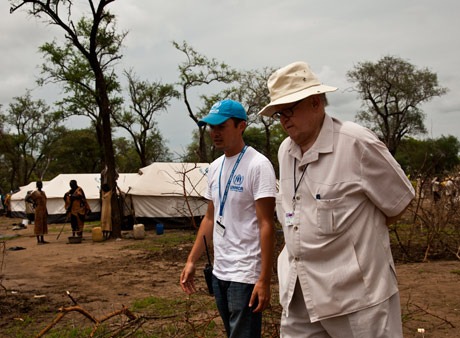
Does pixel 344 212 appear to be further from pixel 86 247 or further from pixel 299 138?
pixel 86 247

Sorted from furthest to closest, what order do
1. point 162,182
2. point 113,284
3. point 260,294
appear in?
point 162,182 → point 113,284 → point 260,294

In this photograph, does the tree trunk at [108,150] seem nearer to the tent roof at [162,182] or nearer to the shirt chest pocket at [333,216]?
the tent roof at [162,182]

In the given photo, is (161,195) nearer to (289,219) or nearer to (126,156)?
(289,219)

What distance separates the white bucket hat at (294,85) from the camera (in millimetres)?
1992

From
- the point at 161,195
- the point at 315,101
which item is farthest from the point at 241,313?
the point at 161,195

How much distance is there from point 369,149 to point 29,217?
24.5 metres

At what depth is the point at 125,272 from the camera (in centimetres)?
862

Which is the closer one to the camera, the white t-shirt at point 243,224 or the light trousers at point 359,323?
the light trousers at point 359,323

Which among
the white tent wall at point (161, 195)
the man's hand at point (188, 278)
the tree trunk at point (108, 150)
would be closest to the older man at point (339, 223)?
the man's hand at point (188, 278)

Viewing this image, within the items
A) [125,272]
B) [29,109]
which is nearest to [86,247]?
[125,272]

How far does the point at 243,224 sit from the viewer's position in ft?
8.36

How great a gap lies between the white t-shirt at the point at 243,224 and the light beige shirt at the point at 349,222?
0.56 metres

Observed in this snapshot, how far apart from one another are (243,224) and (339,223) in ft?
2.64

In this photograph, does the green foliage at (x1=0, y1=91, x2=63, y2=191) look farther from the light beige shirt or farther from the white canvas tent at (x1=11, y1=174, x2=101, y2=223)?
the light beige shirt
